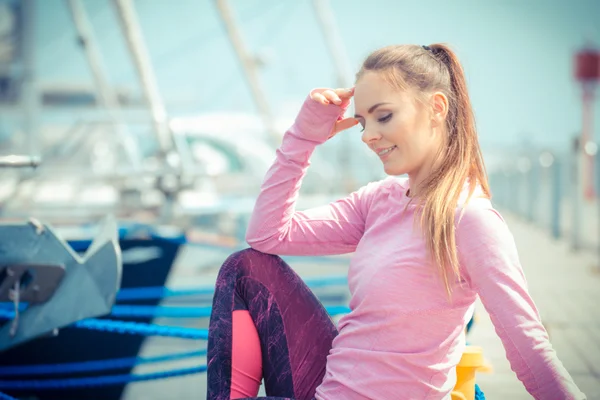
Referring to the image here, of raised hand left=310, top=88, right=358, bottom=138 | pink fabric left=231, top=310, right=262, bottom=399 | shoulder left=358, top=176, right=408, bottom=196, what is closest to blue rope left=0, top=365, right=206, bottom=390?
pink fabric left=231, top=310, right=262, bottom=399

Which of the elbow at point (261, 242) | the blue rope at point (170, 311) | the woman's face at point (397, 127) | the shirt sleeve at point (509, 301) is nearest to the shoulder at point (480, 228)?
the shirt sleeve at point (509, 301)

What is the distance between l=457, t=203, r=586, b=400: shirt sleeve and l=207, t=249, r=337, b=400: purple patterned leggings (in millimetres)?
628

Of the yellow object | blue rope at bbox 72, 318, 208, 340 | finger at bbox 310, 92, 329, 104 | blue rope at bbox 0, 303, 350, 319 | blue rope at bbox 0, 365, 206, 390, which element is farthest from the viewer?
blue rope at bbox 0, 303, 350, 319

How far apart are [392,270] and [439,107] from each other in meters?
0.47

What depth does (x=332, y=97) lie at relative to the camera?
2.15 m

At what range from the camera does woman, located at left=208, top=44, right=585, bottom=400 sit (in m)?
1.70

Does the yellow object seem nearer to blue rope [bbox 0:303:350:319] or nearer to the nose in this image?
the nose

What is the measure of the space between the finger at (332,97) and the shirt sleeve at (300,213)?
0.03m

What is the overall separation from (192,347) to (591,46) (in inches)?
915

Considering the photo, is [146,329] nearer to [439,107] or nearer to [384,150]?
[384,150]

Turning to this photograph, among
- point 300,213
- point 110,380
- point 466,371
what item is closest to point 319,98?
point 300,213

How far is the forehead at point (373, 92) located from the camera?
1.87 m

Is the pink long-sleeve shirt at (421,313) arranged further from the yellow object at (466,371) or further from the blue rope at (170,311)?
the blue rope at (170,311)

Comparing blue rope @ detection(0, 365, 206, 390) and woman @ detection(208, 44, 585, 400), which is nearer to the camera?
woman @ detection(208, 44, 585, 400)
